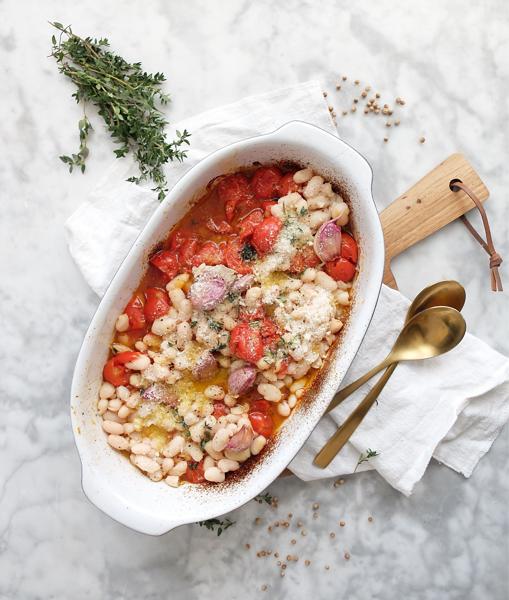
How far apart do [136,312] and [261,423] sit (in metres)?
0.66

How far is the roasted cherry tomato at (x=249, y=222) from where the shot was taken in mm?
2438

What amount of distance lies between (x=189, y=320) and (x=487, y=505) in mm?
1587

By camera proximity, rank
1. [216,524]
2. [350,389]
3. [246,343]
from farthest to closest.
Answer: [216,524]
[350,389]
[246,343]

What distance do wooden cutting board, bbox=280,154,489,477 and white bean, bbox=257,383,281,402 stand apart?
26.5 inches

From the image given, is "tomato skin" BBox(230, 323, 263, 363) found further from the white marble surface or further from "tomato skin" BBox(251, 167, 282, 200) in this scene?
the white marble surface

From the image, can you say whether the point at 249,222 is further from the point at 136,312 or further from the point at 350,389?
the point at 350,389

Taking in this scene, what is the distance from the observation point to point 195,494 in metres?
2.41

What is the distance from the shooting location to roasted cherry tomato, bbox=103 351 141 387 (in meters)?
2.36

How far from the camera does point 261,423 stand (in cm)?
243

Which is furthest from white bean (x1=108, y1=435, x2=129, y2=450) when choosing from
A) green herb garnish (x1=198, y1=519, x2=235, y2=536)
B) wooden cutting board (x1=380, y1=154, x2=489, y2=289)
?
wooden cutting board (x1=380, y1=154, x2=489, y2=289)

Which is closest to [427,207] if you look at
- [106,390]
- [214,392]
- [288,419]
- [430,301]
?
[430,301]

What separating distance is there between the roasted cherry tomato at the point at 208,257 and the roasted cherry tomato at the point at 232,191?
0.48ft

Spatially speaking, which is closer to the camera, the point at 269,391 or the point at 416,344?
the point at 269,391

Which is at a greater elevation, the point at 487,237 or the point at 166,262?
the point at 487,237
